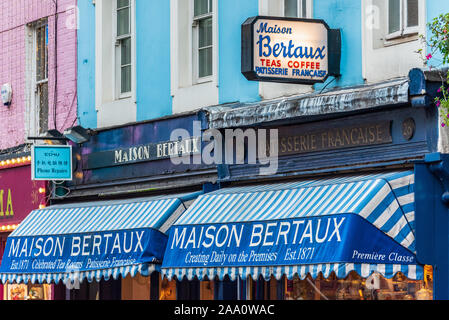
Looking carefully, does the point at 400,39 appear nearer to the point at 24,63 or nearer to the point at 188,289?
the point at 188,289

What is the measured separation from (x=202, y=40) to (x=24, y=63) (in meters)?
5.17

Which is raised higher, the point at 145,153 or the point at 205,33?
the point at 205,33

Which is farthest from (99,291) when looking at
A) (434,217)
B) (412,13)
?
(412,13)

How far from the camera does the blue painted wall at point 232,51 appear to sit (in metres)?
16.1

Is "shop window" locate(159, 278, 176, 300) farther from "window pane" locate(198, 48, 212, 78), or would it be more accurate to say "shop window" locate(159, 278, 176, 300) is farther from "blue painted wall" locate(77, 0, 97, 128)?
"window pane" locate(198, 48, 212, 78)

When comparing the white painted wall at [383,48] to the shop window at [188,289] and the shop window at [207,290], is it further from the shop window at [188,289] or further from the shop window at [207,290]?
the shop window at [188,289]

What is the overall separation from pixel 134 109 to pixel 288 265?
5500 mm

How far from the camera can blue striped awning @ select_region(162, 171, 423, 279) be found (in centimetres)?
1297

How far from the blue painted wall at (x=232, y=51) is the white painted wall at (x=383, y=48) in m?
2.24

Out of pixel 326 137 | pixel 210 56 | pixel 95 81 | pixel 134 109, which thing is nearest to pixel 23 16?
Result: pixel 95 81

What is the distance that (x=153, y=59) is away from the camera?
18.0 m

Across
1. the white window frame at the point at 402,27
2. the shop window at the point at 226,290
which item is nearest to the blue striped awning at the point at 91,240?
the shop window at the point at 226,290

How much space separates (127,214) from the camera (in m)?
17.3

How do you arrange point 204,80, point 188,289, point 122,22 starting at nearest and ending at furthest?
point 204,80 → point 188,289 → point 122,22
